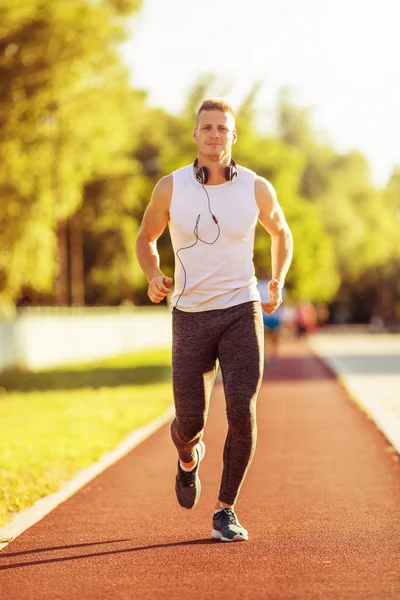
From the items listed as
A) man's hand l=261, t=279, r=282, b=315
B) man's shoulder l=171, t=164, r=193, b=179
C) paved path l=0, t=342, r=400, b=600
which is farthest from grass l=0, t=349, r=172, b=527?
man's shoulder l=171, t=164, r=193, b=179

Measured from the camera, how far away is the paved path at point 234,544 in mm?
4902

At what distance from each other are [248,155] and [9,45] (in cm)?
3017

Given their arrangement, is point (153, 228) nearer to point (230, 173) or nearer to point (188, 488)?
point (230, 173)

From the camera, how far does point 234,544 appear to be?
580 cm

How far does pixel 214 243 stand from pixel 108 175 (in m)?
43.9

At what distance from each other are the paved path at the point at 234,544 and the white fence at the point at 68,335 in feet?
56.5

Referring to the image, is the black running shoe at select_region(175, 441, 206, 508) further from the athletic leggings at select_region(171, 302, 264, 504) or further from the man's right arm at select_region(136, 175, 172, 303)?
the man's right arm at select_region(136, 175, 172, 303)

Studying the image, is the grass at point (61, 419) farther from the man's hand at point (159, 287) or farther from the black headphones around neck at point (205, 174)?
the black headphones around neck at point (205, 174)

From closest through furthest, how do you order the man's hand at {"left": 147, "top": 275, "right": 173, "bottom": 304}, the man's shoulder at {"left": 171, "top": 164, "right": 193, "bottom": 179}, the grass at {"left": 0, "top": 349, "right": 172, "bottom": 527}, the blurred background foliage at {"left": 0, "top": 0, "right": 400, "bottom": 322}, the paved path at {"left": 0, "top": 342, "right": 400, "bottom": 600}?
the paved path at {"left": 0, "top": 342, "right": 400, "bottom": 600} < the man's hand at {"left": 147, "top": 275, "right": 173, "bottom": 304} < the man's shoulder at {"left": 171, "top": 164, "right": 193, "bottom": 179} < the grass at {"left": 0, "top": 349, "right": 172, "bottom": 527} < the blurred background foliage at {"left": 0, "top": 0, "right": 400, "bottom": 322}

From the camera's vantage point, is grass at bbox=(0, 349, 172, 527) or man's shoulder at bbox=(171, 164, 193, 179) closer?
man's shoulder at bbox=(171, 164, 193, 179)

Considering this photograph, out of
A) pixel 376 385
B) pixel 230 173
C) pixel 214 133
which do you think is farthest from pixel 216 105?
pixel 376 385

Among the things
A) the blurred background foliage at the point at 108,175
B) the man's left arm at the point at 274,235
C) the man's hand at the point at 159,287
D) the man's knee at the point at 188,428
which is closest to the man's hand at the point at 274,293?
the man's left arm at the point at 274,235

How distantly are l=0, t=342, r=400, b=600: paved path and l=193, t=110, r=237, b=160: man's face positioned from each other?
186cm

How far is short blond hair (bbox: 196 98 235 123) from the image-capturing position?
5.86 m
